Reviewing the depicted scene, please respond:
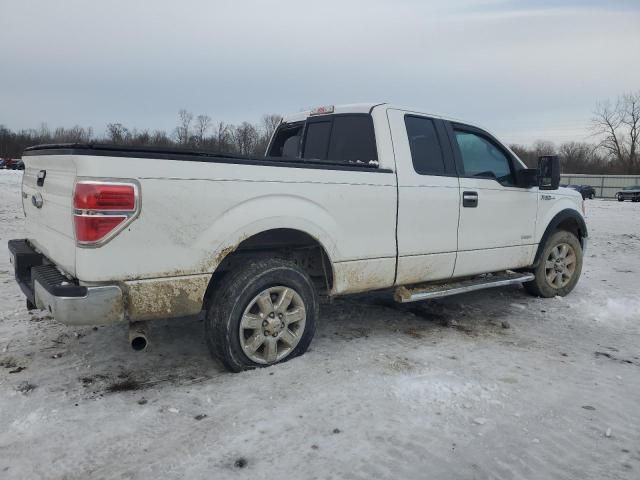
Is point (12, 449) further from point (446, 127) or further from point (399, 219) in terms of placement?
point (446, 127)

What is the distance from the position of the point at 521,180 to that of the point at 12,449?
16.0ft

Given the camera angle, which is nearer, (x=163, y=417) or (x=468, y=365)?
(x=163, y=417)

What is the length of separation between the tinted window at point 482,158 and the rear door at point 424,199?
280 mm

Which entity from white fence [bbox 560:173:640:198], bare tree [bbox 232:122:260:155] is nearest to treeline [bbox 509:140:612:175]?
white fence [bbox 560:173:640:198]

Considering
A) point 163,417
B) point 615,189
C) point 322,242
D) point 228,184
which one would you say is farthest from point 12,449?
point 615,189

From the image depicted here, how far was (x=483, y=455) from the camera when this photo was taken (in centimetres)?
268

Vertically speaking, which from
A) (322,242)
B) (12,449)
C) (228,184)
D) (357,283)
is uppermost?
(228,184)

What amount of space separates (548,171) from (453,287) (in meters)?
1.73

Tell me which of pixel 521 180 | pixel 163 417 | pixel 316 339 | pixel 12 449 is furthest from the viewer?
pixel 521 180

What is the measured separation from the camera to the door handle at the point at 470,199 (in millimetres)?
4742

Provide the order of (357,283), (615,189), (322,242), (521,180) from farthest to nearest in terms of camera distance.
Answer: (615,189)
(521,180)
(357,283)
(322,242)

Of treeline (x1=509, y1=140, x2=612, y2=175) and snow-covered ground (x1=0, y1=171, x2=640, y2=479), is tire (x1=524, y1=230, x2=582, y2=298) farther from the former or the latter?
treeline (x1=509, y1=140, x2=612, y2=175)

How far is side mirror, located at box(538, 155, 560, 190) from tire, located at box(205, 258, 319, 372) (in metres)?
3.01

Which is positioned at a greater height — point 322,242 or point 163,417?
point 322,242
